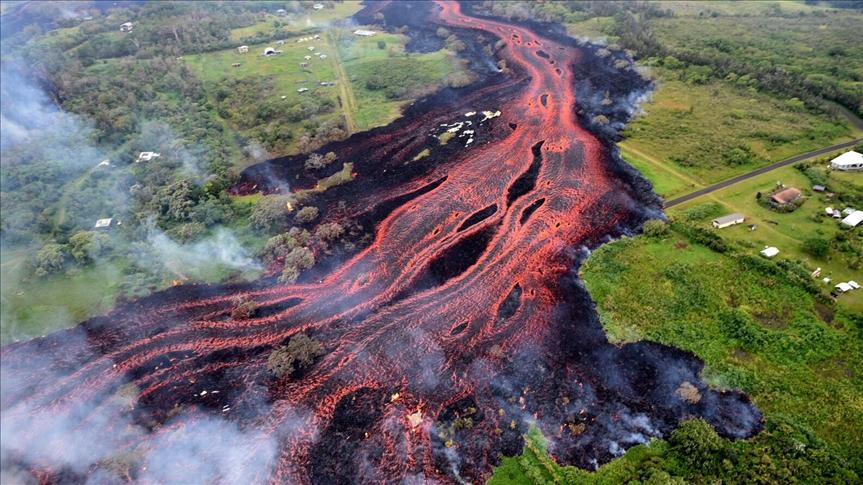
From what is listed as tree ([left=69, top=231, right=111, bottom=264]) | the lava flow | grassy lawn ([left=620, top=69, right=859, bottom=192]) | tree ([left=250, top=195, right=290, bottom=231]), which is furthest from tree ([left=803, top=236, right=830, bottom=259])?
tree ([left=69, top=231, right=111, bottom=264])

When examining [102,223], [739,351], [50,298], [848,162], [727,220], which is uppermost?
[102,223]

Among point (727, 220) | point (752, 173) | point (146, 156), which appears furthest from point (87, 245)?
point (752, 173)

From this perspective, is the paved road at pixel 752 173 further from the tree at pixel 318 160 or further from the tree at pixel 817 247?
the tree at pixel 318 160

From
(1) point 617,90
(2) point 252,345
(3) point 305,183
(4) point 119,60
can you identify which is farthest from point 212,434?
(4) point 119,60

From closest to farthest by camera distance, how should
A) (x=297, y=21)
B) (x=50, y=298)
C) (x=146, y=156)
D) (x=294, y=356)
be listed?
(x=294, y=356) → (x=50, y=298) → (x=146, y=156) → (x=297, y=21)

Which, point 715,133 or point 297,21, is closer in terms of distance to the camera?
point 715,133

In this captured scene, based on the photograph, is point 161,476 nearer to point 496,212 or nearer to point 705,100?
point 496,212

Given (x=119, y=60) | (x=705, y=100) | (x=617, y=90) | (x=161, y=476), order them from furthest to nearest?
(x=119, y=60) < (x=617, y=90) < (x=705, y=100) < (x=161, y=476)

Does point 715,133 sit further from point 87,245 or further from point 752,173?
point 87,245

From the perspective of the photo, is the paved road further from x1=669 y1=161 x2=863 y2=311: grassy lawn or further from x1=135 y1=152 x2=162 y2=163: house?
x1=135 y1=152 x2=162 y2=163: house
